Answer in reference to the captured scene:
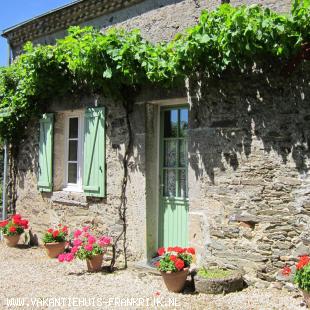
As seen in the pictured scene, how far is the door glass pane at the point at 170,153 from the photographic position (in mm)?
5398

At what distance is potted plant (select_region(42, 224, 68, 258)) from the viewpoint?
6.01 m

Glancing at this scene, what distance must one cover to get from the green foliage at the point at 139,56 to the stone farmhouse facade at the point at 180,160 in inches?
9.7

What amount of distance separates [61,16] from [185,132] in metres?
3.25

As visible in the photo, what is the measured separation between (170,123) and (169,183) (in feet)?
2.75

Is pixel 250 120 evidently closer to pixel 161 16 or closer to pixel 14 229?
pixel 161 16

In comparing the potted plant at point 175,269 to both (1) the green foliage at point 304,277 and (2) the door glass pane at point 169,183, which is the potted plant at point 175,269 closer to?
(2) the door glass pane at point 169,183

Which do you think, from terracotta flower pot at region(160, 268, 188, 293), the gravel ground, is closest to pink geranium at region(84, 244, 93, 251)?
the gravel ground

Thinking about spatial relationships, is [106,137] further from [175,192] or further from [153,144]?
[175,192]

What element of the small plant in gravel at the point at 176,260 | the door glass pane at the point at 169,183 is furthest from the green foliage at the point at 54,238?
the small plant in gravel at the point at 176,260

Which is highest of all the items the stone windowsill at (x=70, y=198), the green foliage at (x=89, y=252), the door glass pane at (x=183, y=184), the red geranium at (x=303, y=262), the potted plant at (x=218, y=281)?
the door glass pane at (x=183, y=184)

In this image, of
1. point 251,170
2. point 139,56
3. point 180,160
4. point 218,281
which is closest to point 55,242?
point 180,160

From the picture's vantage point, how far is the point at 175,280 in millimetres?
4383

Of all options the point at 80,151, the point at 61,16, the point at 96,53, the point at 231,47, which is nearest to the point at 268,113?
the point at 231,47

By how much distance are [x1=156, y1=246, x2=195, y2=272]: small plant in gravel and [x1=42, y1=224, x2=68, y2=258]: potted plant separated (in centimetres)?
214
